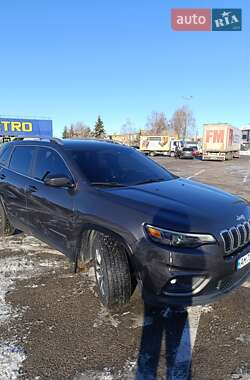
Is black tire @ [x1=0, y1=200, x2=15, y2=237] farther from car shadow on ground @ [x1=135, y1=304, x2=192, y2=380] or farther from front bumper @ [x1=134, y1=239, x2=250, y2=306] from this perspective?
front bumper @ [x1=134, y1=239, x2=250, y2=306]

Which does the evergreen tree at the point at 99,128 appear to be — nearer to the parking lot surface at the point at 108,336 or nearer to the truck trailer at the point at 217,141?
the truck trailer at the point at 217,141

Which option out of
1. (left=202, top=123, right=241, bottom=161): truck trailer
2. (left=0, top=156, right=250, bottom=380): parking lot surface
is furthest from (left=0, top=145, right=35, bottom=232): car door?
(left=202, top=123, right=241, bottom=161): truck trailer

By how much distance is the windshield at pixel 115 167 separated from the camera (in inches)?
168

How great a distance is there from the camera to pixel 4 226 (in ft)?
20.3

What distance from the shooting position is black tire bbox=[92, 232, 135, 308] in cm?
345

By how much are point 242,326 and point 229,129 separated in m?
36.9

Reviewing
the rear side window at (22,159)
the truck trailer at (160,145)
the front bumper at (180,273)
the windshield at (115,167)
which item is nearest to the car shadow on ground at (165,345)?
the front bumper at (180,273)

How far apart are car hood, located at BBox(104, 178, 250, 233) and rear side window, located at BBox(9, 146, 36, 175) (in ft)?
6.33

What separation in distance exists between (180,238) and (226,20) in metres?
16.2

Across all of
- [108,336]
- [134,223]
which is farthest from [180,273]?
[108,336]

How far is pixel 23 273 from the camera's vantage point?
185 inches

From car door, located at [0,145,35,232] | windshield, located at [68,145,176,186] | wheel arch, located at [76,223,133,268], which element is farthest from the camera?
car door, located at [0,145,35,232]

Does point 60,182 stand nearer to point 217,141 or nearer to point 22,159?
point 22,159

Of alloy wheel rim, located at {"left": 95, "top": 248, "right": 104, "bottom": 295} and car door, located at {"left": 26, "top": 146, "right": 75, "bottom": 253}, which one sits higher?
car door, located at {"left": 26, "top": 146, "right": 75, "bottom": 253}
